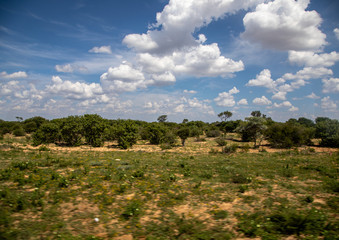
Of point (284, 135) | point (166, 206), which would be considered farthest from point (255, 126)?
point (166, 206)

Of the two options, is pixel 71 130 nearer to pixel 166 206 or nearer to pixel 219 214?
pixel 166 206

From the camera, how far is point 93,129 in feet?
109

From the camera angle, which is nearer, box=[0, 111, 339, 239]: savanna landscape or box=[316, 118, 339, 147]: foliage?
box=[0, 111, 339, 239]: savanna landscape

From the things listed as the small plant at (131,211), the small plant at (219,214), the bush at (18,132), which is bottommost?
the small plant at (219,214)

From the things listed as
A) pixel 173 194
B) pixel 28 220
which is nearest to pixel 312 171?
pixel 173 194

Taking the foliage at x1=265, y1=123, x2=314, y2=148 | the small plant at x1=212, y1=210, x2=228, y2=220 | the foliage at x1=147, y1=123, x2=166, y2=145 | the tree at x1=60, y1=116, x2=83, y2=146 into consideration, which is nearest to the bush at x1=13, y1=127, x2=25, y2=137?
the tree at x1=60, y1=116, x2=83, y2=146

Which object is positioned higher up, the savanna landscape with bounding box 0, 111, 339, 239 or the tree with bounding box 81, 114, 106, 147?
the tree with bounding box 81, 114, 106, 147

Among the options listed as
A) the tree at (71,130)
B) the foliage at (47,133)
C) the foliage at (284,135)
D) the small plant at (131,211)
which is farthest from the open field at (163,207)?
the foliage at (47,133)

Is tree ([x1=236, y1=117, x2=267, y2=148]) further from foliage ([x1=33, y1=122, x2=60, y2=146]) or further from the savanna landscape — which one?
foliage ([x1=33, y1=122, x2=60, y2=146])

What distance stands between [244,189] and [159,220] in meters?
4.27

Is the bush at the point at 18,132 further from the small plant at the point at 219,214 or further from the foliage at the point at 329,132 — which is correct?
the foliage at the point at 329,132

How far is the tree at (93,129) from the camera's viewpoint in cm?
3319

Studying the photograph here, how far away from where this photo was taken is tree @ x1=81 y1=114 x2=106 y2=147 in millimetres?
33188

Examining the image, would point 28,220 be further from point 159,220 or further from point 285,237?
point 285,237
